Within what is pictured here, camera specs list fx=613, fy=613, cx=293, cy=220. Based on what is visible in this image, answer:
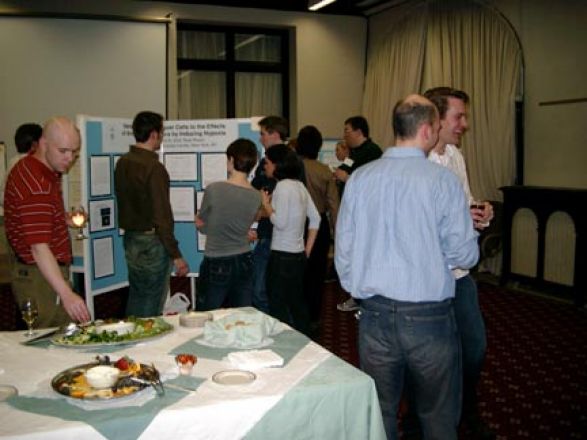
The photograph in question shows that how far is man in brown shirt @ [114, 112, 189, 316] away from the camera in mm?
3555

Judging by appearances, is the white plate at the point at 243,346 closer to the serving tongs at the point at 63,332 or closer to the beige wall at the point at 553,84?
the serving tongs at the point at 63,332

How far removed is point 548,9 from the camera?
19.4ft

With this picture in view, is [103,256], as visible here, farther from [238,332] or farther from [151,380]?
[151,380]

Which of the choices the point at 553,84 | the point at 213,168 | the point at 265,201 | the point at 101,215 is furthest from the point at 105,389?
the point at 553,84

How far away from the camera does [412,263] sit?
6.59 feet

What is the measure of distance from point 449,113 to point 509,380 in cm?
187

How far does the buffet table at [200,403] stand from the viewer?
144cm

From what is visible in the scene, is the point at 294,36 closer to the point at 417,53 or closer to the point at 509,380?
the point at 417,53

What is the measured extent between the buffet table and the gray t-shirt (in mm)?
1428

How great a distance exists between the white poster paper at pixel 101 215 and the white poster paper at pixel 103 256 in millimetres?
87

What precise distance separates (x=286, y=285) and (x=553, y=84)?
3.82 meters

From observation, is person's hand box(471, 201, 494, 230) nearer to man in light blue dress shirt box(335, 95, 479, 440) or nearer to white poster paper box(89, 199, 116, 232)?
man in light blue dress shirt box(335, 95, 479, 440)

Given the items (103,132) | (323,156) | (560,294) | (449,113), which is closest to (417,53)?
(323,156)

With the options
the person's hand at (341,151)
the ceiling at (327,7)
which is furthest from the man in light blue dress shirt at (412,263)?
the ceiling at (327,7)
